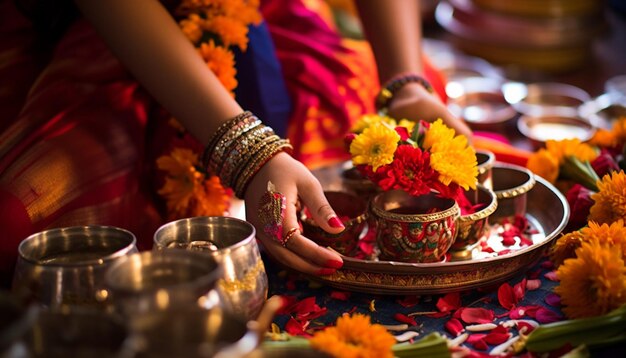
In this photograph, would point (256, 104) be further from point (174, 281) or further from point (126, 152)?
point (174, 281)

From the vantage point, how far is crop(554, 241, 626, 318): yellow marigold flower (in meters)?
0.98

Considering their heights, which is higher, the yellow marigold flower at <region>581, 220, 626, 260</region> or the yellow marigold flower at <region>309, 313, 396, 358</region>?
the yellow marigold flower at <region>581, 220, 626, 260</region>

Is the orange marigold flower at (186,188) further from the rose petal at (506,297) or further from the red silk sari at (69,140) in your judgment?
the rose petal at (506,297)

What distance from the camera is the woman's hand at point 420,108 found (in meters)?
1.35

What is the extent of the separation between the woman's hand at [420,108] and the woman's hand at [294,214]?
343 millimetres

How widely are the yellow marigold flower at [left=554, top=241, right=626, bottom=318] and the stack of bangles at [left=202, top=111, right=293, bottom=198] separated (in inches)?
16.2

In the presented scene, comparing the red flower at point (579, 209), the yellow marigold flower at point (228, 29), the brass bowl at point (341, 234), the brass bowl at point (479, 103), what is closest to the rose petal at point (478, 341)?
the brass bowl at point (341, 234)

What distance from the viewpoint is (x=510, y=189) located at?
4.24 ft

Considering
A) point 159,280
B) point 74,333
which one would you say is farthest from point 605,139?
point 74,333

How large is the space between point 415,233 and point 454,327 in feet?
0.44

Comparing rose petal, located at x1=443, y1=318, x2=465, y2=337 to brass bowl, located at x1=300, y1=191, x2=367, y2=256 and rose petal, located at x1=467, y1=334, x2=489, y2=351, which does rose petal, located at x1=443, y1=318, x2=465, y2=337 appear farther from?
brass bowl, located at x1=300, y1=191, x2=367, y2=256

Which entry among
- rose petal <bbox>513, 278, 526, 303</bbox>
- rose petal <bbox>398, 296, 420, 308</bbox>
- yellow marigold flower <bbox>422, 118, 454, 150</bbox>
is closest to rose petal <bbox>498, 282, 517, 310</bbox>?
rose petal <bbox>513, 278, 526, 303</bbox>

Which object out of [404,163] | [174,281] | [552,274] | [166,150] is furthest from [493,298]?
[166,150]

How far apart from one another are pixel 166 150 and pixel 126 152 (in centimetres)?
10
